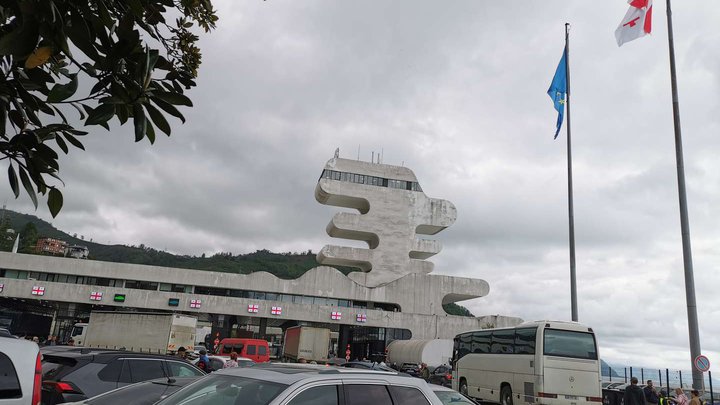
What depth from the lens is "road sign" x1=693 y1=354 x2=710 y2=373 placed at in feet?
52.0

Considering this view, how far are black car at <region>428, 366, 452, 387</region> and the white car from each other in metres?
25.9

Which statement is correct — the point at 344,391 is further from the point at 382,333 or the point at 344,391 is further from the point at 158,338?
the point at 382,333

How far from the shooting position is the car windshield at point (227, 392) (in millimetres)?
4562

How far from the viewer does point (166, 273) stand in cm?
5403

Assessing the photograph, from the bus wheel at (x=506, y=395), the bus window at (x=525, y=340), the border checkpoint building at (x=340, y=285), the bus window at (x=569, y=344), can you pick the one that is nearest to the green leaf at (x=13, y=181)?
the bus window at (x=569, y=344)

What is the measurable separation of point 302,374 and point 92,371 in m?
5.60

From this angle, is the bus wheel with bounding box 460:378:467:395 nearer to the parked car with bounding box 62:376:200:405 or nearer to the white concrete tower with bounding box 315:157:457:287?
the parked car with bounding box 62:376:200:405

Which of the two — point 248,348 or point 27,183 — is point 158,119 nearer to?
point 27,183

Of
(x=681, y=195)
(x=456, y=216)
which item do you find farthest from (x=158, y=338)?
(x=456, y=216)

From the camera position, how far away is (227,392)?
4875 mm

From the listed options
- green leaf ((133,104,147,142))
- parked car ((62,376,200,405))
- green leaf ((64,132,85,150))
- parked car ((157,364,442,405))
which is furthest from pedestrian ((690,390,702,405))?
green leaf ((64,132,85,150))

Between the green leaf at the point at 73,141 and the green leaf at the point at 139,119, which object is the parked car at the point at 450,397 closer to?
the green leaf at the point at 73,141

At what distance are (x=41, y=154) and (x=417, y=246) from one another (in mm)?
56964

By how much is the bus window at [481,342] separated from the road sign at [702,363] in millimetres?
8621
